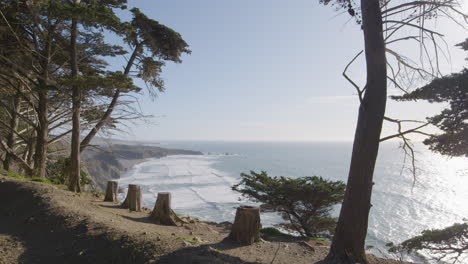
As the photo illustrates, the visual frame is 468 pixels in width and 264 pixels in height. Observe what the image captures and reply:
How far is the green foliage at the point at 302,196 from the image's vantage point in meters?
9.36

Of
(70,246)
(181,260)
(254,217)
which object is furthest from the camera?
(254,217)

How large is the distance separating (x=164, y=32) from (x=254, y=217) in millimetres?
5882

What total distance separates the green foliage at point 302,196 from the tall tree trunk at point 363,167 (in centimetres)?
553

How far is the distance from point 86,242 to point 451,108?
5.74 meters

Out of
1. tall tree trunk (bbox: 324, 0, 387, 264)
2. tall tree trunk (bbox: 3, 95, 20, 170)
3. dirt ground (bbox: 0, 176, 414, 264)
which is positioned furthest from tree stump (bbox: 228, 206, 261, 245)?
tall tree trunk (bbox: 3, 95, 20, 170)

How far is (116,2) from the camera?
25.3 feet

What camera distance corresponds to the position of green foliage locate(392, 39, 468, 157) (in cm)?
430

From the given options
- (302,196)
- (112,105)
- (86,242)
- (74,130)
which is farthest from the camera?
(302,196)

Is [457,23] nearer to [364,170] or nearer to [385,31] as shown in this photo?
[385,31]

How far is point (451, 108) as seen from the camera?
4500 mm

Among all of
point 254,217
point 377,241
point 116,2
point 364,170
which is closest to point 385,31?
point 364,170

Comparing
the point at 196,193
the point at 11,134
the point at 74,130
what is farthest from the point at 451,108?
the point at 196,193

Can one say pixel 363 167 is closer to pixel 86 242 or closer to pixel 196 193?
pixel 86 242

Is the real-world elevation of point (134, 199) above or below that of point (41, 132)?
below
